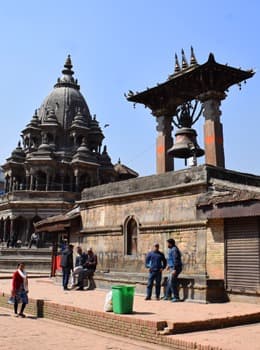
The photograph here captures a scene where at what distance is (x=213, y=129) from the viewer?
18.5 meters

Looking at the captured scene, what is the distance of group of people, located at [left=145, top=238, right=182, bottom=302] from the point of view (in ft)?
39.8

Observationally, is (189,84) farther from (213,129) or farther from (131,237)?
(131,237)

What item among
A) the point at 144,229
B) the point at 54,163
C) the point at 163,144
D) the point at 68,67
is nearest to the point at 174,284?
the point at 144,229

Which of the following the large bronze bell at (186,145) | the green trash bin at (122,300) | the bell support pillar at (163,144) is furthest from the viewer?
the bell support pillar at (163,144)

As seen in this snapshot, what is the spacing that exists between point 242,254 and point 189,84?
9230mm

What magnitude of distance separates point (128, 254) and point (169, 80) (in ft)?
24.6

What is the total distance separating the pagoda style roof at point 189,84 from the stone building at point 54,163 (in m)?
21.6

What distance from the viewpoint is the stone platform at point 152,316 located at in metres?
8.63

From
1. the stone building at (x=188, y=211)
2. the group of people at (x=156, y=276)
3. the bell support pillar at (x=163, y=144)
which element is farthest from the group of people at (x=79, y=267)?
the bell support pillar at (x=163, y=144)

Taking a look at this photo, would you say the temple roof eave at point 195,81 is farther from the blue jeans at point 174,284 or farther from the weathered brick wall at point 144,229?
the blue jeans at point 174,284

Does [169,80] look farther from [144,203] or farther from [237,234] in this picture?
[237,234]

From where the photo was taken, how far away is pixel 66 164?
44.8 m

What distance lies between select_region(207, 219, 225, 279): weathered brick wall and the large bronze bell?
13.3 feet

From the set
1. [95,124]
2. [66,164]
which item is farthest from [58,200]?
[95,124]
